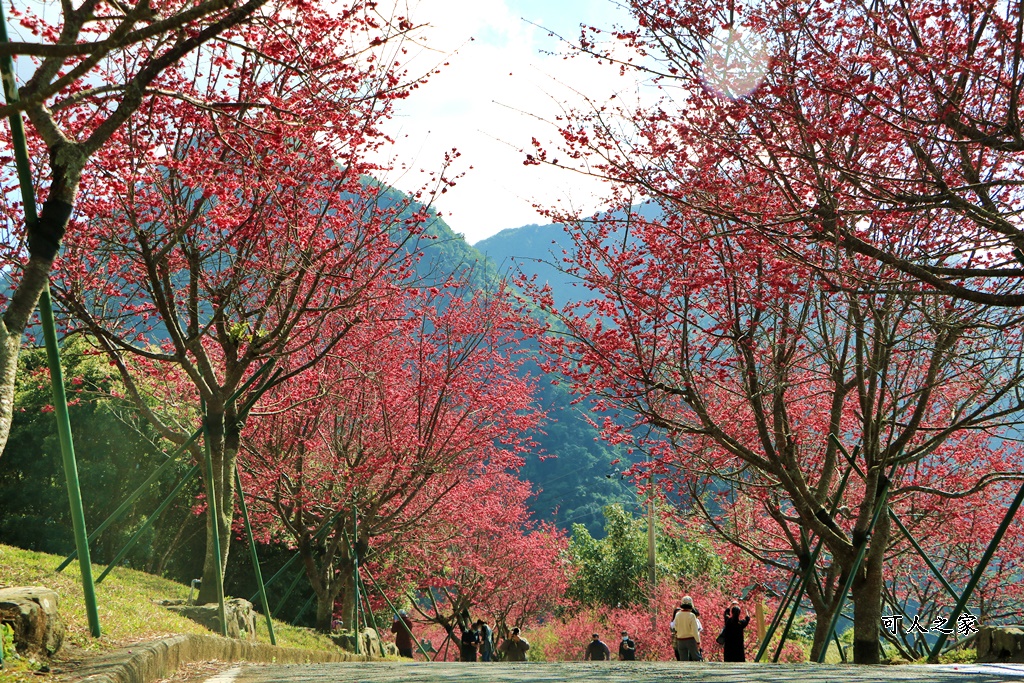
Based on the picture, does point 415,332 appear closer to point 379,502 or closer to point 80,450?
point 379,502

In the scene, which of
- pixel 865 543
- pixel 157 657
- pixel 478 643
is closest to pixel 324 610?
pixel 478 643

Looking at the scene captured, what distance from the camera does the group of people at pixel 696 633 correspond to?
13625 mm

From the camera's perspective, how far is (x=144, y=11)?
15.1 feet

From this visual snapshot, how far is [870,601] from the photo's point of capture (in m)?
10.1

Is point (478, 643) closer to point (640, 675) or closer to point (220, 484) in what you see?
point (220, 484)

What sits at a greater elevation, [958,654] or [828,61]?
[828,61]

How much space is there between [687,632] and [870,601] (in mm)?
4302

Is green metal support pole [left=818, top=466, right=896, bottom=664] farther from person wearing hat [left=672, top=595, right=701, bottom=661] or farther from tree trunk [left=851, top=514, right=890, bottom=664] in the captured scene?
person wearing hat [left=672, top=595, right=701, bottom=661]

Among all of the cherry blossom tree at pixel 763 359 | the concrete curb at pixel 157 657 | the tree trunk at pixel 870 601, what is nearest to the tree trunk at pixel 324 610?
the cherry blossom tree at pixel 763 359

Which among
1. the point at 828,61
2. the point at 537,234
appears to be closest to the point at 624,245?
the point at 828,61

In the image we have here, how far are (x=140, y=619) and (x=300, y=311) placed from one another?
164 inches

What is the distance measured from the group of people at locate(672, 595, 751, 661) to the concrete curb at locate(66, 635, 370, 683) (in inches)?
288

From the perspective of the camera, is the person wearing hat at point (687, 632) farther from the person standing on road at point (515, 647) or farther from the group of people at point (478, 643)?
the person standing on road at point (515, 647)

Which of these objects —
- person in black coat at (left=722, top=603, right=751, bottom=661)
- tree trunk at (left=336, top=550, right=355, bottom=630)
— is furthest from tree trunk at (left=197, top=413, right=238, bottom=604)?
tree trunk at (left=336, top=550, right=355, bottom=630)
